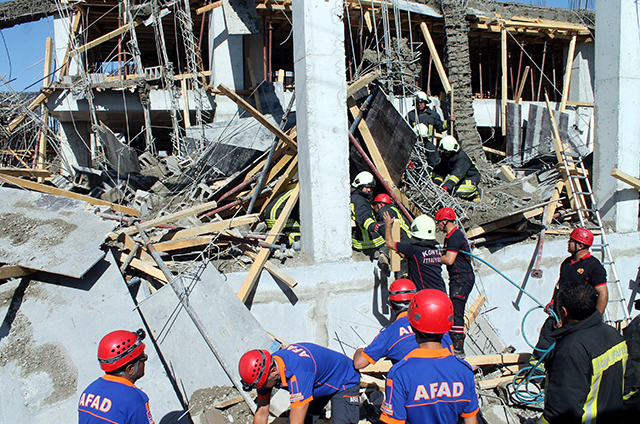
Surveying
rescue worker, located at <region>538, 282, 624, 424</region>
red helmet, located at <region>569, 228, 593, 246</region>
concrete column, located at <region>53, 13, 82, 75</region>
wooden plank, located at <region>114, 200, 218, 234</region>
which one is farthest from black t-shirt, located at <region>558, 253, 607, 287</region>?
concrete column, located at <region>53, 13, 82, 75</region>

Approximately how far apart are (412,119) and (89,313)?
703cm

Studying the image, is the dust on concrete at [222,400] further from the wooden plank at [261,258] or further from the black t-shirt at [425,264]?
the black t-shirt at [425,264]

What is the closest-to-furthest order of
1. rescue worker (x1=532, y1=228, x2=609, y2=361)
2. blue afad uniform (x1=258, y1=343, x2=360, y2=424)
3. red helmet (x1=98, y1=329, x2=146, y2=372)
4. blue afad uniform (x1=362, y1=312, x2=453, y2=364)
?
red helmet (x1=98, y1=329, x2=146, y2=372), blue afad uniform (x1=258, y1=343, x2=360, y2=424), blue afad uniform (x1=362, y1=312, x2=453, y2=364), rescue worker (x1=532, y1=228, x2=609, y2=361)

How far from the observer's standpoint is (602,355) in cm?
253

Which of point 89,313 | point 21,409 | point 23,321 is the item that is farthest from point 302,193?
point 21,409

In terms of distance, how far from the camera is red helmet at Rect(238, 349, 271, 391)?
2.85 meters

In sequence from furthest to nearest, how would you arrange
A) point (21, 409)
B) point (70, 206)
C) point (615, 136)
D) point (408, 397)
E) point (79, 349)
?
point (615, 136) → point (70, 206) → point (79, 349) → point (21, 409) → point (408, 397)

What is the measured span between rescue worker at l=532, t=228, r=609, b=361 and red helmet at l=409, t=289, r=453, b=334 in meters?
2.98

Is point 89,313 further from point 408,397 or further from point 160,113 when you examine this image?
point 160,113

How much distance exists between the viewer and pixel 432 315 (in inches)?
96.3

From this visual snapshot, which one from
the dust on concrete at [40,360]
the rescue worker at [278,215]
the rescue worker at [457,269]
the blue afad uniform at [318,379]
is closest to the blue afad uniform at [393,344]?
the blue afad uniform at [318,379]

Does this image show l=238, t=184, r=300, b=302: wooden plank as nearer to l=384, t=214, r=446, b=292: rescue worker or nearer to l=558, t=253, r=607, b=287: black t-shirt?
l=384, t=214, r=446, b=292: rescue worker

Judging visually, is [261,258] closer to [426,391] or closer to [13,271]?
[13,271]

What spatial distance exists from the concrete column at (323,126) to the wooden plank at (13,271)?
3293 millimetres
